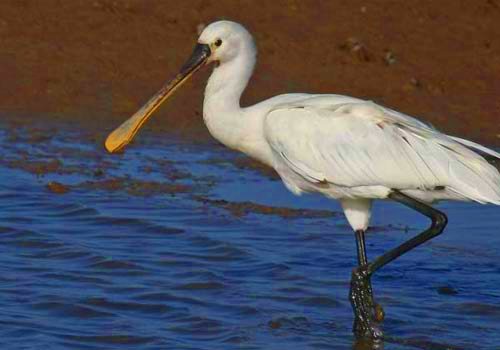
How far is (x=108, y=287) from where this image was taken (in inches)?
353

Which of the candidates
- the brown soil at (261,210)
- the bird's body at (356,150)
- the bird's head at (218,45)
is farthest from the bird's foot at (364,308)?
the brown soil at (261,210)

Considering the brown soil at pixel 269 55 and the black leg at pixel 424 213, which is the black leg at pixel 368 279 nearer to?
the black leg at pixel 424 213

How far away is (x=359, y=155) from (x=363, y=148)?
5 cm

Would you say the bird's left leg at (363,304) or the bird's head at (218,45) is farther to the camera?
the bird's head at (218,45)

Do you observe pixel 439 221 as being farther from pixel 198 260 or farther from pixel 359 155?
pixel 198 260

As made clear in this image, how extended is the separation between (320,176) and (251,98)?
5036 millimetres

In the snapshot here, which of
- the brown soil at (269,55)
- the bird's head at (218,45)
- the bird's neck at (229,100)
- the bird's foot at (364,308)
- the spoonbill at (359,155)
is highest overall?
the brown soil at (269,55)

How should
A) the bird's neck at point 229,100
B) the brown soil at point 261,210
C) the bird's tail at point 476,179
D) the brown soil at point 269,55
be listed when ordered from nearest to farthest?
the bird's tail at point 476,179
the bird's neck at point 229,100
the brown soil at point 261,210
the brown soil at point 269,55

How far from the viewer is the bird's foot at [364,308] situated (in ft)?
27.4

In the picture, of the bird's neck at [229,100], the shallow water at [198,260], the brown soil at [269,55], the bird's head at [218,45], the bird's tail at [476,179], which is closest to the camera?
the bird's tail at [476,179]

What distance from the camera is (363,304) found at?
841 cm

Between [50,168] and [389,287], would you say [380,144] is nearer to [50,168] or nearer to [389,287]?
[389,287]

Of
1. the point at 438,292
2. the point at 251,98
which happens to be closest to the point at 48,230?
the point at 438,292

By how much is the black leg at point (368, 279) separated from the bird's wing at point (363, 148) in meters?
0.13
